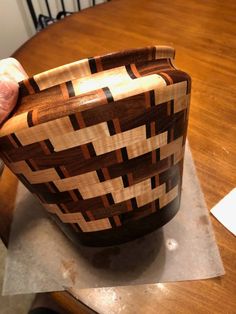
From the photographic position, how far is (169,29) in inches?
31.9

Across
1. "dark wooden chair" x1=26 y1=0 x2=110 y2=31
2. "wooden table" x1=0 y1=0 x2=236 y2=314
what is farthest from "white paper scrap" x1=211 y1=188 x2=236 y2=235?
"dark wooden chair" x1=26 y1=0 x2=110 y2=31

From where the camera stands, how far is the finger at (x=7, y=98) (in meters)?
0.27

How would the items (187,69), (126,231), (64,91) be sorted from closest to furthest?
(64,91) → (126,231) → (187,69)

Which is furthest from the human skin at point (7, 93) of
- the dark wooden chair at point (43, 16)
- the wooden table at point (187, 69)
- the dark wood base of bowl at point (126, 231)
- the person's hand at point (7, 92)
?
the dark wooden chair at point (43, 16)

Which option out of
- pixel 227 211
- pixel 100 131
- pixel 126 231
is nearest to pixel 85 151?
pixel 100 131

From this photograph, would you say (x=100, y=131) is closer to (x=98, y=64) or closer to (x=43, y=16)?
(x=98, y=64)

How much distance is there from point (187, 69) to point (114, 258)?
47 centimetres

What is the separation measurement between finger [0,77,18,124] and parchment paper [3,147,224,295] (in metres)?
0.25

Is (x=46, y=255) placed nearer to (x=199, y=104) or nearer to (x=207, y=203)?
(x=207, y=203)

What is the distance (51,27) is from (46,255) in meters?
0.68

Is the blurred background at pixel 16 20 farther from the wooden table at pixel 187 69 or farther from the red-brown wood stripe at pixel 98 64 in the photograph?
the red-brown wood stripe at pixel 98 64

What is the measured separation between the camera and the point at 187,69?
69 cm

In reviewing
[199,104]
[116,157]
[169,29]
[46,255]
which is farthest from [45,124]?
[169,29]

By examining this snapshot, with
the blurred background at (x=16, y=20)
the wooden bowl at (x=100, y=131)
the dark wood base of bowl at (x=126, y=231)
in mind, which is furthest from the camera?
the blurred background at (x=16, y=20)
